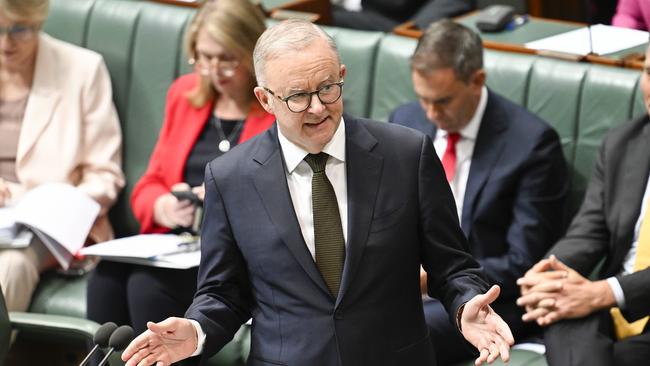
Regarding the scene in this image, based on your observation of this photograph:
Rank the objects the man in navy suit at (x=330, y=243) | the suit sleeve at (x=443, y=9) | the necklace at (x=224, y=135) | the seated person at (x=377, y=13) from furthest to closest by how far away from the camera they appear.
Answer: the seated person at (x=377, y=13)
the suit sleeve at (x=443, y=9)
the necklace at (x=224, y=135)
the man in navy suit at (x=330, y=243)

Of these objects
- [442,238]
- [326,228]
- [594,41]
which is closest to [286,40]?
[326,228]

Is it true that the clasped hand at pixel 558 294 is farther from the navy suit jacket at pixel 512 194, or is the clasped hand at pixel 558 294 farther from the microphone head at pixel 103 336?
the microphone head at pixel 103 336

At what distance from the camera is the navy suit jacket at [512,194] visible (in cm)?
324

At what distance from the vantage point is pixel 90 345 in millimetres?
3152

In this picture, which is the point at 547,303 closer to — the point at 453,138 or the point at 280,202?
the point at 453,138

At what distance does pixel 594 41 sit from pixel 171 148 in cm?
135

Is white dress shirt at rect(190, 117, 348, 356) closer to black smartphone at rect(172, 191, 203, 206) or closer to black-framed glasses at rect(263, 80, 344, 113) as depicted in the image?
black-framed glasses at rect(263, 80, 344, 113)

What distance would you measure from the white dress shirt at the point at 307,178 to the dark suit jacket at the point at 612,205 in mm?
933

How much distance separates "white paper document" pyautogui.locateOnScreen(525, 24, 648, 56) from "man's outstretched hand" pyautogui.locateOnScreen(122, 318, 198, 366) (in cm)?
177

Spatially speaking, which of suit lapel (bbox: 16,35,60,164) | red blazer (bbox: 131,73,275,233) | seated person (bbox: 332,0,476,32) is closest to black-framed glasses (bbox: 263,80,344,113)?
red blazer (bbox: 131,73,275,233)

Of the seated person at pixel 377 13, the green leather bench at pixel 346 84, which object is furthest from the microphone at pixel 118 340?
the seated person at pixel 377 13

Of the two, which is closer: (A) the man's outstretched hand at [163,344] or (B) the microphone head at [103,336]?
(A) the man's outstretched hand at [163,344]

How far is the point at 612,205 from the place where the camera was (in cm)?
313

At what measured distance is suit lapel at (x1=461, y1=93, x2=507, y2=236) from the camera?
3289mm
